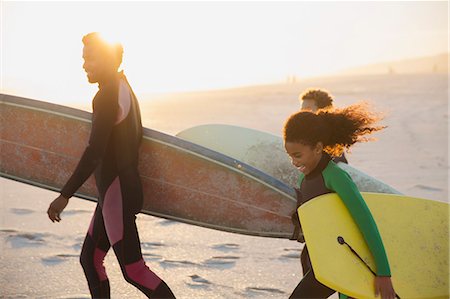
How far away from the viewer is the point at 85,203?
7.95 m

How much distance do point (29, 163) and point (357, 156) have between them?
8360mm

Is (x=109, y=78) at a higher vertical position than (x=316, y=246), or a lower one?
higher

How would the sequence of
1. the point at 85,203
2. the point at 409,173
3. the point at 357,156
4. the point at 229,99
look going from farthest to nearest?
the point at 229,99, the point at 357,156, the point at 409,173, the point at 85,203

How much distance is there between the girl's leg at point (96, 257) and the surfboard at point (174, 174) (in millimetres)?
654

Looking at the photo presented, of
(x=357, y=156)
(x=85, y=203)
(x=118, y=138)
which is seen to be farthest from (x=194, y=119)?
(x=118, y=138)

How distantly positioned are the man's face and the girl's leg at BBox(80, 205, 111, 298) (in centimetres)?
63

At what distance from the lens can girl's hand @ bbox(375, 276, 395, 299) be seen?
10.1 ft

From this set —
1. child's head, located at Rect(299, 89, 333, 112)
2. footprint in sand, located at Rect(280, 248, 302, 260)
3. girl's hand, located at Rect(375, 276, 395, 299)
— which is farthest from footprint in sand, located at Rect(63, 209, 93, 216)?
girl's hand, located at Rect(375, 276, 395, 299)

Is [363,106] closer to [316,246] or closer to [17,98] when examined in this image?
[316,246]

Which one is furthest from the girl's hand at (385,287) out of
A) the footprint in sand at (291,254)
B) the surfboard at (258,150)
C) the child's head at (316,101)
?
the footprint in sand at (291,254)

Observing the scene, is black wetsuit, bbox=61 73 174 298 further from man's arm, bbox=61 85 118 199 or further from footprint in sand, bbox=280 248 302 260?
footprint in sand, bbox=280 248 302 260

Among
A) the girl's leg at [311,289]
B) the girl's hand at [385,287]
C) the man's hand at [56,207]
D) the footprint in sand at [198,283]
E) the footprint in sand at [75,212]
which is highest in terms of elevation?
the man's hand at [56,207]

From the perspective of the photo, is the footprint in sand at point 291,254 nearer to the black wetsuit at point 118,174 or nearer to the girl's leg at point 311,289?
the black wetsuit at point 118,174

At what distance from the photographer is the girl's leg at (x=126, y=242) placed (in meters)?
3.60
